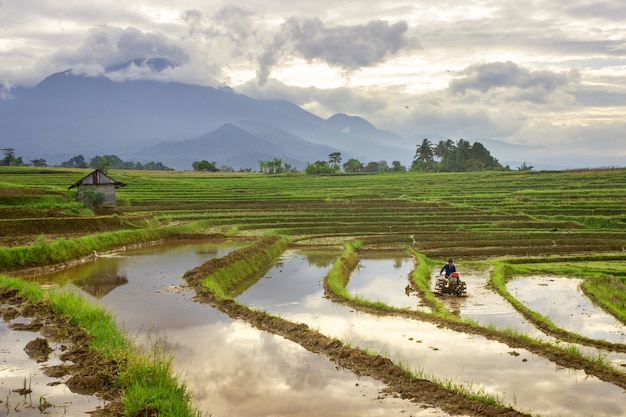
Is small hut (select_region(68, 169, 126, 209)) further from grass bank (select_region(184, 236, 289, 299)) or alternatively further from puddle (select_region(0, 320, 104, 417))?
puddle (select_region(0, 320, 104, 417))

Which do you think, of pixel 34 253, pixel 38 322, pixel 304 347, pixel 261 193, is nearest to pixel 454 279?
pixel 304 347

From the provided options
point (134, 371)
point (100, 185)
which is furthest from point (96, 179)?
point (134, 371)

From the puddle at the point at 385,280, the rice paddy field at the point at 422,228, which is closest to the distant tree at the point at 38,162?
the rice paddy field at the point at 422,228

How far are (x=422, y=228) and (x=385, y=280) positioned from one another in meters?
14.4

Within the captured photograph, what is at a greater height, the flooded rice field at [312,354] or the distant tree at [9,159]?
the distant tree at [9,159]

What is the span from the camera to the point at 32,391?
896 centimetres

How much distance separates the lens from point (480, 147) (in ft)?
322

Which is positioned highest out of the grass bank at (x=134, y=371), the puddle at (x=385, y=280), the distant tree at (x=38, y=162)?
the distant tree at (x=38, y=162)

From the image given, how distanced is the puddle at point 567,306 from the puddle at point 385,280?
11.6 ft

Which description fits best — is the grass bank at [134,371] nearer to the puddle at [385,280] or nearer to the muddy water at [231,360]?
the muddy water at [231,360]

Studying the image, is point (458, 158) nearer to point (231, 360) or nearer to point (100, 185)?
point (100, 185)

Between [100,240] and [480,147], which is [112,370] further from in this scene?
[480,147]

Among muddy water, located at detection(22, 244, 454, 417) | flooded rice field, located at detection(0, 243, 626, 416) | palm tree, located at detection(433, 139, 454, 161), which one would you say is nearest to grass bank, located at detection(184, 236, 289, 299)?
flooded rice field, located at detection(0, 243, 626, 416)

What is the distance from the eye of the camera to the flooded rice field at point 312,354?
903 centimetres
